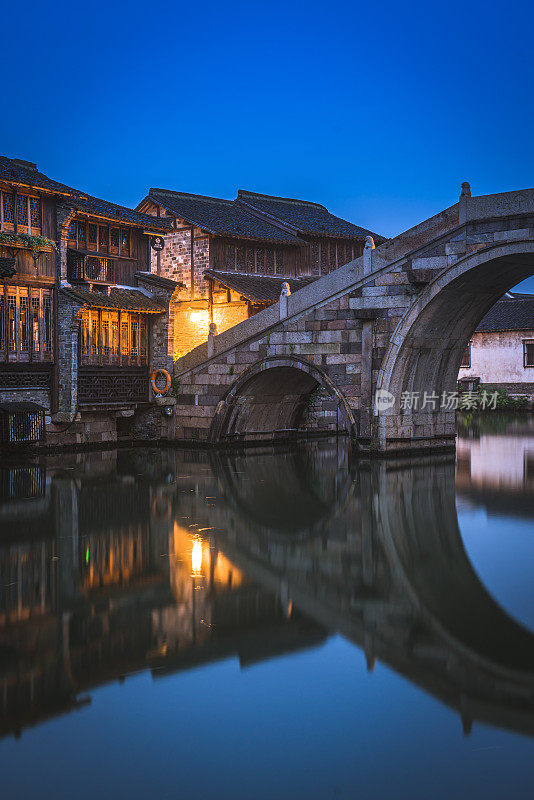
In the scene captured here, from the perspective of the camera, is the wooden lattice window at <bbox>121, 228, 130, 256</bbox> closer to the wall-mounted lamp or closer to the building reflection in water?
the wall-mounted lamp

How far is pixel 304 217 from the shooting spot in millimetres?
36438

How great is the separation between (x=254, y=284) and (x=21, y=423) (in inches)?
463

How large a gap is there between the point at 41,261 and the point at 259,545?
12.8 metres

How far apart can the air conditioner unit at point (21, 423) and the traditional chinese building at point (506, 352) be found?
91.9 feet

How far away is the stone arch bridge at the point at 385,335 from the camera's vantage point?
1891cm

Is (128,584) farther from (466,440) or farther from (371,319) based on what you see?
(466,440)

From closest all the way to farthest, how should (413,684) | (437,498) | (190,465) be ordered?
(413,684) < (437,498) < (190,465)

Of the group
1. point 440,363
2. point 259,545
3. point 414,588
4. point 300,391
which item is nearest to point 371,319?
point 440,363

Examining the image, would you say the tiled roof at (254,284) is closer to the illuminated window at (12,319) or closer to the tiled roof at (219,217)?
the tiled roof at (219,217)

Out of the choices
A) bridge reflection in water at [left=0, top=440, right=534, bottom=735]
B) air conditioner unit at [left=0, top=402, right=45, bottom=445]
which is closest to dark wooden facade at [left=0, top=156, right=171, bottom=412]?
air conditioner unit at [left=0, top=402, right=45, bottom=445]

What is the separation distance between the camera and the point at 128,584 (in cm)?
944

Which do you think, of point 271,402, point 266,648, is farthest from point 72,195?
point 266,648

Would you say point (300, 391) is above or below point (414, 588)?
above

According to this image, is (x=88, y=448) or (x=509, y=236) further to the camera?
(x=88, y=448)
